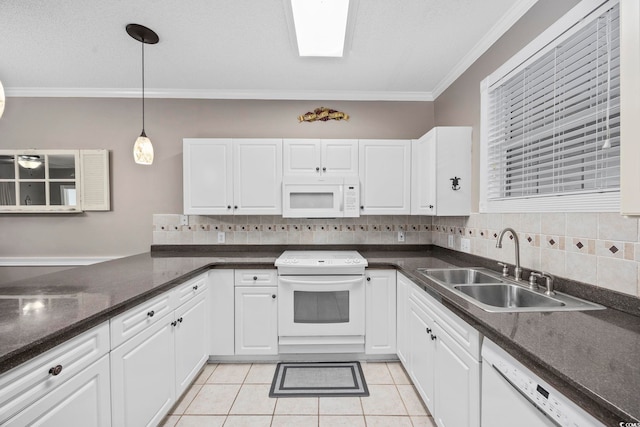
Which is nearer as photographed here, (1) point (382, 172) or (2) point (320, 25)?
(2) point (320, 25)

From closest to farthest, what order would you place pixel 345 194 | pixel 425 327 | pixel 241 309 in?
pixel 425 327 → pixel 241 309 → pixel 345 194

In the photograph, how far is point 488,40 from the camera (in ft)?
6.49

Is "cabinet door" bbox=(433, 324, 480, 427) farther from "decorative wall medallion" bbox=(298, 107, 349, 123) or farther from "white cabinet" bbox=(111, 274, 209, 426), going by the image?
"decorative wall medallion" bbox=(298, 107, 349, 123)

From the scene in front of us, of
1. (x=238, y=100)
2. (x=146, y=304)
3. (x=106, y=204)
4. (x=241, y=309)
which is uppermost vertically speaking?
(x=238, y=100)

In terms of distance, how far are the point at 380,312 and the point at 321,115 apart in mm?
1978

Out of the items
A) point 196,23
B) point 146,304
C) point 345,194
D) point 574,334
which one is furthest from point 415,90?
point 146,304

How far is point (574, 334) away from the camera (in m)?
0.96

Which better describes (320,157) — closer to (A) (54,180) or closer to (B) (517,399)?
(B) (517,399)

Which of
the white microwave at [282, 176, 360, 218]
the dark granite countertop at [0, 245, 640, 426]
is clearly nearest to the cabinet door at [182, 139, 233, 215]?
the white microwave at [282, 176, 360, 218]

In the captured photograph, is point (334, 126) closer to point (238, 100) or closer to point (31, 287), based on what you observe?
point (238, 100)

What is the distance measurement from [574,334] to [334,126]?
250 cm

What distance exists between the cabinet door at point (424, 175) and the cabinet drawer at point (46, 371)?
2266mm

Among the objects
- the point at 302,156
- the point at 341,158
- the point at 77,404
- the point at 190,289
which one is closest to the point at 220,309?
the point at 190,289

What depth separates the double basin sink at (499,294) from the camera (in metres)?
1.24
